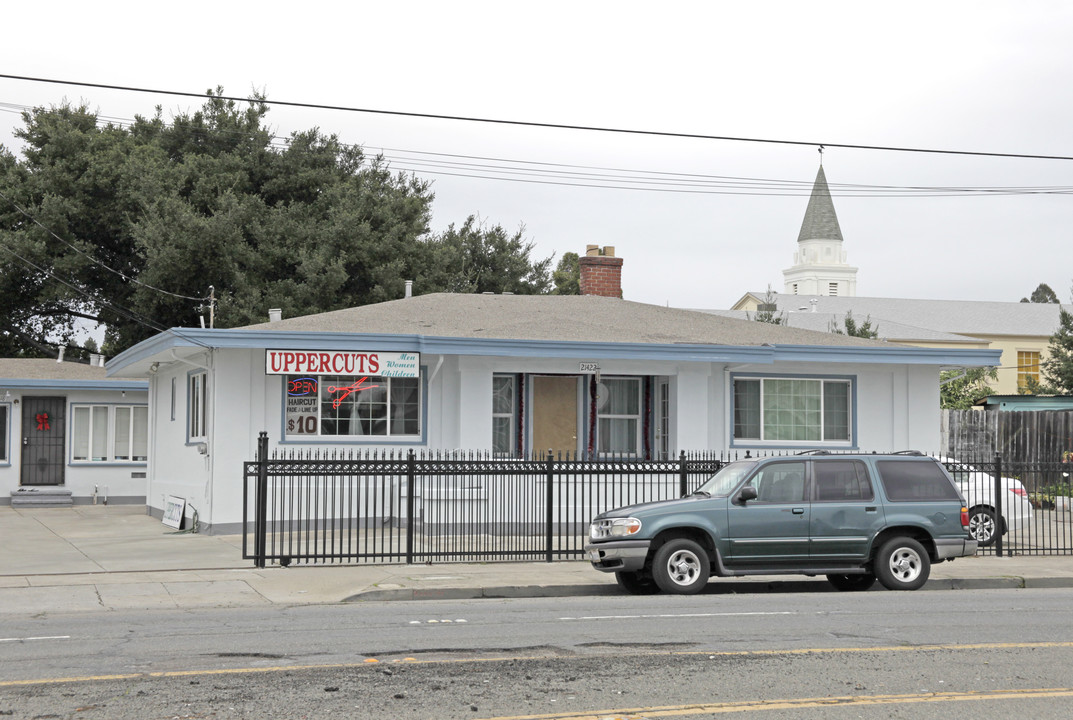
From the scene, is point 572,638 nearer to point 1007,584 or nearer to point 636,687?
point 636,687

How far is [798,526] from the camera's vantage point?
14.5 metres

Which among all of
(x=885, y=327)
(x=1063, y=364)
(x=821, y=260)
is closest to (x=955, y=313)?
(x=885, y=327)

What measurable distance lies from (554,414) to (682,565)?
8534 mm

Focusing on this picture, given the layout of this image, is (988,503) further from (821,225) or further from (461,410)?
(821,225)

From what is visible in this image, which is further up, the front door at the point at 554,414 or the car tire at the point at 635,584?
the front door at the point at 554,414

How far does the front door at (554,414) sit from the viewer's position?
22.5 meters

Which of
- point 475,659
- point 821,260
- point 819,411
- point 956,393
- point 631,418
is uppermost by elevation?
point 821,260

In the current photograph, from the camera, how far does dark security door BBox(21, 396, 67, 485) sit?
97.1 feet

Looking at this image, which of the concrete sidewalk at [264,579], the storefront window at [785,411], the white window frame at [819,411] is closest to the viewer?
the concrete sidewalk at [264,579]

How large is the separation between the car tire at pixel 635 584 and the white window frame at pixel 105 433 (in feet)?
62.5

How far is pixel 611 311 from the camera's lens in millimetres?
25125

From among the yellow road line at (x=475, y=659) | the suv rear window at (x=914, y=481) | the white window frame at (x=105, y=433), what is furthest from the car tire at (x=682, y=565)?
the white window frame at (x=105, y=433)

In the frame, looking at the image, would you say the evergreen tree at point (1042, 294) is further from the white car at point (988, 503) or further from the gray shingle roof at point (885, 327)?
the white car at point (988, 503)

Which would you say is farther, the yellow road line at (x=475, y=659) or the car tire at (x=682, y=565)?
the car tire at (x=682, y=565)
